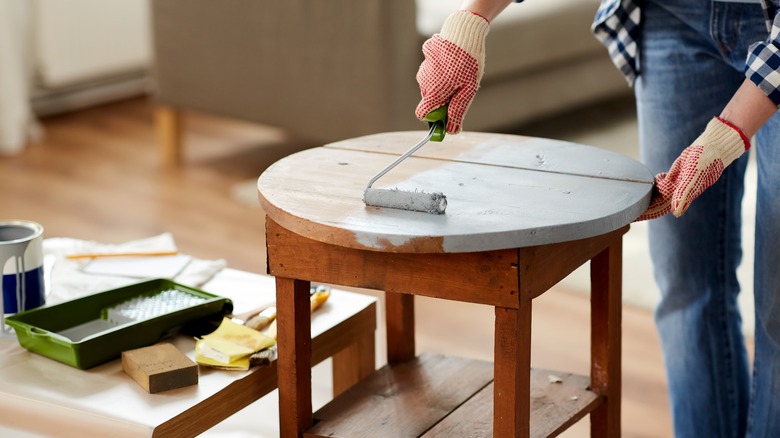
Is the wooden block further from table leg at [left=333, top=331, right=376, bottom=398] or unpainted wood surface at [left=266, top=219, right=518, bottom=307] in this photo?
table leg at [left=333, top=331, right=376, bottom=398]

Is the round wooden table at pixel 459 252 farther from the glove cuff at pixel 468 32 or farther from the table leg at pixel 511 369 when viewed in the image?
the glove cuff at pixel 468 32

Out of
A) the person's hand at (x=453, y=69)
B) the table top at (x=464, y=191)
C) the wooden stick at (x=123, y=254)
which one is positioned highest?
the person's hand at (x=453, y=69)

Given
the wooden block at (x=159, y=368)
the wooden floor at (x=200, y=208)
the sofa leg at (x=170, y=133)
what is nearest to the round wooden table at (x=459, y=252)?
the wooden block at (x=159, y=368)

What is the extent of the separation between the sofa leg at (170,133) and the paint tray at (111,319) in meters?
1.74

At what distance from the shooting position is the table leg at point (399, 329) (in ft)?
4.55

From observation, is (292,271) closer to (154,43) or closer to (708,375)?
(708,375)

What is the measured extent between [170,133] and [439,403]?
203 cm

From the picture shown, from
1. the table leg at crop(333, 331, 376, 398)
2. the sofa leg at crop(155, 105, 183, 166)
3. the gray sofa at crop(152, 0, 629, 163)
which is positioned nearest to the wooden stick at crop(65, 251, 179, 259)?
the table leg at crop(333, 331, 376, 398)

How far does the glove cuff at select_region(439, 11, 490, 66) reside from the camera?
116 centimetres

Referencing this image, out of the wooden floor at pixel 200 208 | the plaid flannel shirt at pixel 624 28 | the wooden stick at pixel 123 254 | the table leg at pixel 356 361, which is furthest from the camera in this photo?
the wooden floor at pixel 200 208

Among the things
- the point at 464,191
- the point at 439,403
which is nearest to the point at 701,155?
the point at 464,191

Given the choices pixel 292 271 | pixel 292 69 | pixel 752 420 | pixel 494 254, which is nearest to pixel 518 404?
pixel 494 254

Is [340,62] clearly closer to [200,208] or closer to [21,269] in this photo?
[200,208]

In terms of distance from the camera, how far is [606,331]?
4.09 feet
